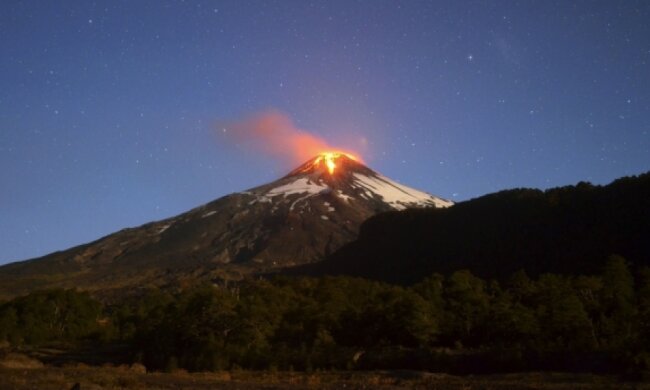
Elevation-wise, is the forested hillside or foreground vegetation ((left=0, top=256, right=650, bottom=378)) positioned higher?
the forested hillside

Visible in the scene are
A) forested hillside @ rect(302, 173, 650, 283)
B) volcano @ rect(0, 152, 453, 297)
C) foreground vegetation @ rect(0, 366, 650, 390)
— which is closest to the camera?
foreground vegetation @ rect(0, 366, 650, 390)

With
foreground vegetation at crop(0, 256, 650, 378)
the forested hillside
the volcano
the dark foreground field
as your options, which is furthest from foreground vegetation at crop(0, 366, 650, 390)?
the volcano

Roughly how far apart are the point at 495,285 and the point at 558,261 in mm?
22321

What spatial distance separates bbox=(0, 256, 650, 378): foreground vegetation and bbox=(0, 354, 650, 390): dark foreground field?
8.75 feet

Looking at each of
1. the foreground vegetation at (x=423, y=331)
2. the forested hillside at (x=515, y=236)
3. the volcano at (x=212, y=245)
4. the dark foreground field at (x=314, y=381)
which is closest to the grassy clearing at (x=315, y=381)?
the dark foreground field at (x=314, y=381)

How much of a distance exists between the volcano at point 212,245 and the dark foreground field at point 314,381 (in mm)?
91998

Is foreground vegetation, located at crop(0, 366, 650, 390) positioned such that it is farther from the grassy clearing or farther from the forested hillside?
the forested hillside

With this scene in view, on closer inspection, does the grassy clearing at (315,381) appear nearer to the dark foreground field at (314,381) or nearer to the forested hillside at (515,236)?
the dark foreground field at (314,381)

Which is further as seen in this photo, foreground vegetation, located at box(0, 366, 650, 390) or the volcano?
the volcano

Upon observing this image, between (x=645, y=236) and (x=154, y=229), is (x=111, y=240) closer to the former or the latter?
(x=154, y=229)

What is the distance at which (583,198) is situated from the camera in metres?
78.2

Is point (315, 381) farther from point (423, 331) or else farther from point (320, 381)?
point (423, 331)

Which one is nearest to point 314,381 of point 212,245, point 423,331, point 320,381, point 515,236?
point 320,381

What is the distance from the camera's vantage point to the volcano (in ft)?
436
